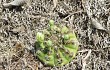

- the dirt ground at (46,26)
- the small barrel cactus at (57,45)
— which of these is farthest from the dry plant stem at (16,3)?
the small barrel cactus at (57,45)

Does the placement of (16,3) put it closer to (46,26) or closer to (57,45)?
(46,26)

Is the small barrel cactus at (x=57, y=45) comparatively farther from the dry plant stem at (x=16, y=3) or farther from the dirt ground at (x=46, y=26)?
the dry plant stem at (x=16, y=3)

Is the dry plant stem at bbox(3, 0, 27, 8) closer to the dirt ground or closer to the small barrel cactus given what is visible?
the dirt ground

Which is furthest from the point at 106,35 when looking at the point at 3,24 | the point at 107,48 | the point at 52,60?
the point at 3,24

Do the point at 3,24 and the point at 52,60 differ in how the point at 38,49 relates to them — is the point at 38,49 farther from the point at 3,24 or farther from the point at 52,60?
the point at 3,24

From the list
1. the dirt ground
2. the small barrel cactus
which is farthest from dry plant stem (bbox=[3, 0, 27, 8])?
the small barrel cactus

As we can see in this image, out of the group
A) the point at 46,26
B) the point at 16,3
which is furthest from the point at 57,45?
the point at 16,3
